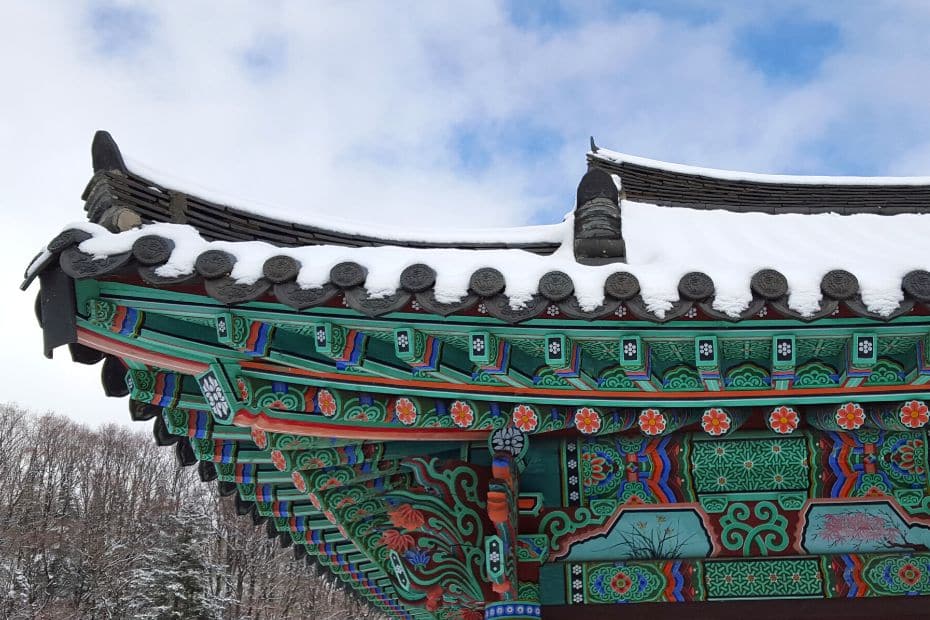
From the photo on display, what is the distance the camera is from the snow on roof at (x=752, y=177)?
6.81m

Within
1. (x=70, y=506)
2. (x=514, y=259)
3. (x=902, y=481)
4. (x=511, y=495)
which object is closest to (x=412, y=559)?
(x=511, y=495)

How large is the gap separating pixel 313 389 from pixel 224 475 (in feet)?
4.05

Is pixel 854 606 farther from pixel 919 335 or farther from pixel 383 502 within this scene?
pixel 383 502

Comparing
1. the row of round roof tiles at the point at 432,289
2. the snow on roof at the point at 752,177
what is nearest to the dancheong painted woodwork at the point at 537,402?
the row of round roof tiles at the point at 432,289

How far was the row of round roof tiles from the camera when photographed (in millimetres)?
2207

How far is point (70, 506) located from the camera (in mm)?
27141

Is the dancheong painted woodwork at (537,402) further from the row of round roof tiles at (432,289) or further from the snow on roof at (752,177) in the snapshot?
the snow on roof at (752,177)

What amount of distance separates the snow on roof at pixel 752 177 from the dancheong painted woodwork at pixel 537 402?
3.40 meters

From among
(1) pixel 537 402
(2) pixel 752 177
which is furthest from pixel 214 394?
(2) pixel 752 177

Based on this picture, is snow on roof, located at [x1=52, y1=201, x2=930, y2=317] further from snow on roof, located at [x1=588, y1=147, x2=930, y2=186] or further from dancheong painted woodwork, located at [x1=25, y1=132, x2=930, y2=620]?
snow on roof, located at [x1=588, y1=147, x2=930, y2=186]

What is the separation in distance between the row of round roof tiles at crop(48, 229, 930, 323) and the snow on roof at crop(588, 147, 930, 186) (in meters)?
4.83

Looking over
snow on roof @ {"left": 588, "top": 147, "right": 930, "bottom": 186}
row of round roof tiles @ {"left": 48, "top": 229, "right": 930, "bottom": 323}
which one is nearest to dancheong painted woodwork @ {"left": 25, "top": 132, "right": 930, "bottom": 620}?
row of round roof tiles @ {"left": 48, "top": 229, "right": 930, "bottom": 323}

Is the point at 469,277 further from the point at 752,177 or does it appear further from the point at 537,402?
the point at 752,177

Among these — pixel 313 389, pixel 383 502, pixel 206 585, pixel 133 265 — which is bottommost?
pixel 206 585
